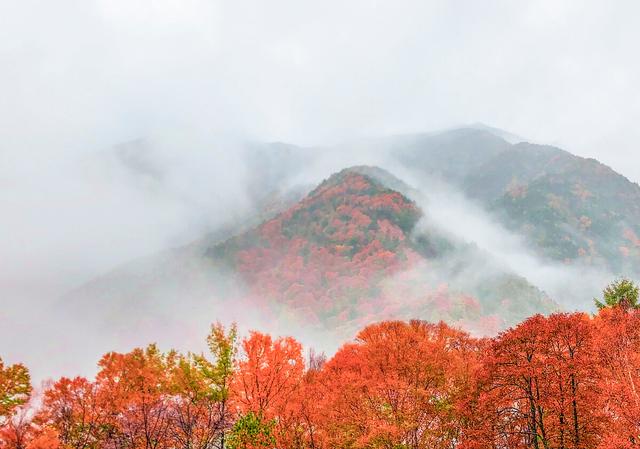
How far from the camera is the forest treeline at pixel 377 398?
29109 mm

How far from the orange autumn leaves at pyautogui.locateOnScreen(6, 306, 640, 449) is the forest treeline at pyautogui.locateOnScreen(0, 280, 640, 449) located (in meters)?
0.11

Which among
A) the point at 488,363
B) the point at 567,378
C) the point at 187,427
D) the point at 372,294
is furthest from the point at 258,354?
the point at 372,294

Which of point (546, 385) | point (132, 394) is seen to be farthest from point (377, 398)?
point (132, 394)

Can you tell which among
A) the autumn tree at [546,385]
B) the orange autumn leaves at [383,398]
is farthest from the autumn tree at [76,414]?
the autumn tree at [546,385]

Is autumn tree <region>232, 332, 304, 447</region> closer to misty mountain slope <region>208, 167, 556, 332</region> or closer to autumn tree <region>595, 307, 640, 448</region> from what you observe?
autumn tree <region>595, 307, 640, 448</region>

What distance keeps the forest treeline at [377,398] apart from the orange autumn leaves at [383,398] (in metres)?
0.11

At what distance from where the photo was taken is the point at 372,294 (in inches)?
7013

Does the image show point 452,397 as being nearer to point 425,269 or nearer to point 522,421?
point 522,421

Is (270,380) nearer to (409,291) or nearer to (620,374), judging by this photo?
(620,374)

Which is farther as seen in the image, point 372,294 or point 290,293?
point 290,293

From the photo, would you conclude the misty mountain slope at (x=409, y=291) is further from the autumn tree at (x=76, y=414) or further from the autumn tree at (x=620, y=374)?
the autumn tree at (x=76, y=414)

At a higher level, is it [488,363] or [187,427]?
[488,363]

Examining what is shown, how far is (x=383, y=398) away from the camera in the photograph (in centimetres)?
3631

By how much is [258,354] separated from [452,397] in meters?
16.3
